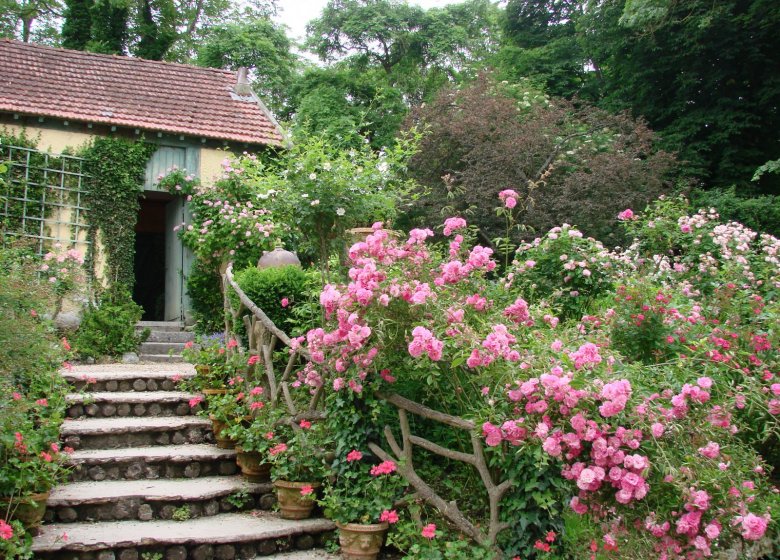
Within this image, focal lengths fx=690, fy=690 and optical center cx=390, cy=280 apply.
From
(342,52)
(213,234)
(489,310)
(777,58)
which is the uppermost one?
(342,52)

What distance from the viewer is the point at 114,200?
35.7 feet

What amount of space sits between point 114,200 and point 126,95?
2.21m

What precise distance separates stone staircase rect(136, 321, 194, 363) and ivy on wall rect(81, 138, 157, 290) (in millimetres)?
847

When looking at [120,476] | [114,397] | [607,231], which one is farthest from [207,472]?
[607,231]

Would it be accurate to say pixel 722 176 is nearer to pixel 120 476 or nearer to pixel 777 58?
pixel 777 58

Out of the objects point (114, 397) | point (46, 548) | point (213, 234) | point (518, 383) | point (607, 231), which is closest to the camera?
point (518, 383)

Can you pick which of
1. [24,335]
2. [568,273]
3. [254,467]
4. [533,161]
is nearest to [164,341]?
[254,467]

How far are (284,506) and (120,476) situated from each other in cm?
127

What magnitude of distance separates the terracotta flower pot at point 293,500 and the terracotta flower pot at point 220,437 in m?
0.95

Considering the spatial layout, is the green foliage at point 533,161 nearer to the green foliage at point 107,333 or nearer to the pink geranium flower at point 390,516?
the green foliage at point 107,333

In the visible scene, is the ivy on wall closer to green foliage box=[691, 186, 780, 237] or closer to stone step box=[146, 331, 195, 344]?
stone step box=[146, 331, 195, 344]

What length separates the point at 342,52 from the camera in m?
23.5

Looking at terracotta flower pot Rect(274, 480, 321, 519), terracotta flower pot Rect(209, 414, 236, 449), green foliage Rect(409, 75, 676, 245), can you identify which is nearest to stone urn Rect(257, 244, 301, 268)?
terracotta flower pot Rect(209, 414, 236, 449)

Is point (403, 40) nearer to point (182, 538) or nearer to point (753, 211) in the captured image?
point (753, 211)
